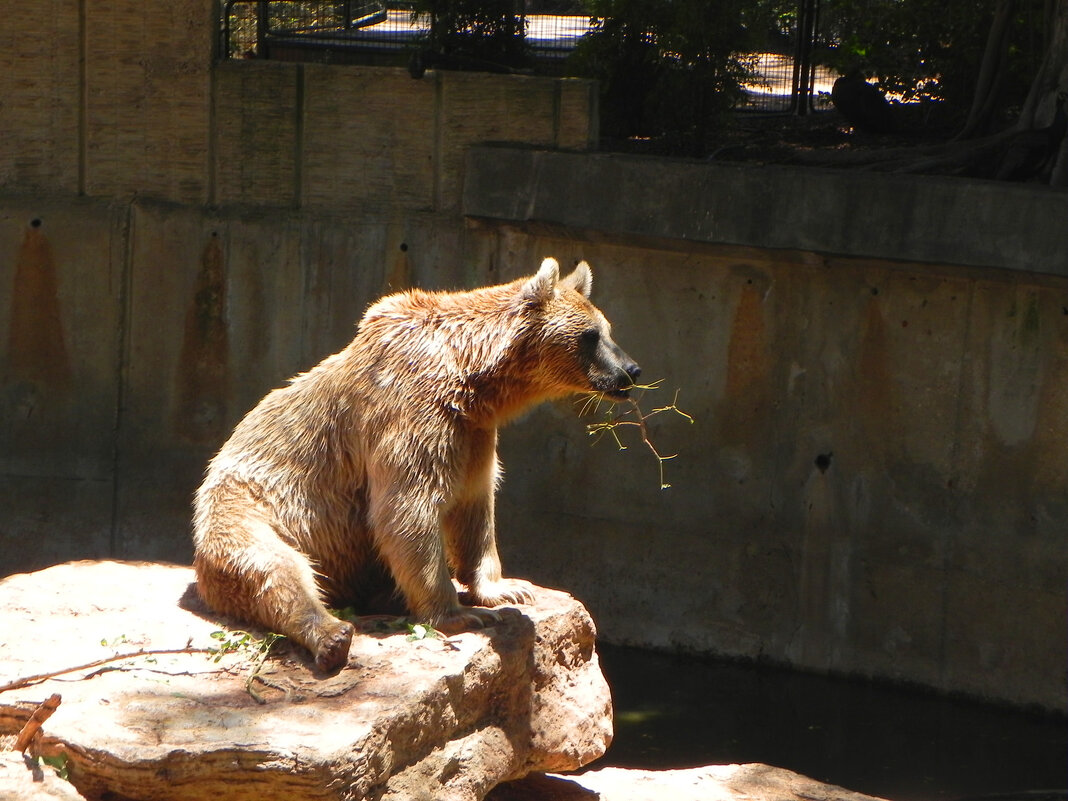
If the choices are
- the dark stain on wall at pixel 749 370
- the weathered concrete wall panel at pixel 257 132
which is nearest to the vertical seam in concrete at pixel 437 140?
the weathered concrete wall panel at pixel 257 132

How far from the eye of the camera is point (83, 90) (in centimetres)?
884

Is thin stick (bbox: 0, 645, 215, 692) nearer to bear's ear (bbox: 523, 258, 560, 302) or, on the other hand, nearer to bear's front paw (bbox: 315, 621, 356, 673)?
bear's front paw (bbox: 315, 621, 356, 673)

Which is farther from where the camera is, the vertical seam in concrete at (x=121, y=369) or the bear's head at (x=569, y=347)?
the vertical seam in concrete at (x=121, y=369)


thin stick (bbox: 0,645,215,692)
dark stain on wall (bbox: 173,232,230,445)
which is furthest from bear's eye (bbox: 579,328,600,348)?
dark stain on wall (bbox: 173,232,230,445)

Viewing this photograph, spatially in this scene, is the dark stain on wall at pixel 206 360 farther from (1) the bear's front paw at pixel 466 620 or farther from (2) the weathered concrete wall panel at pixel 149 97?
(1) the bear's front paw at pixel 466 620

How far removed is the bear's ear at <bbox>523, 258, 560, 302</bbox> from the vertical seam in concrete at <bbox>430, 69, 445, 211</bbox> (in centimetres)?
390

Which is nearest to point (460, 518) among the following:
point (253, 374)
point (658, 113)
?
point (253, 374)

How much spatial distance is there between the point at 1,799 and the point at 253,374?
532 centimetres

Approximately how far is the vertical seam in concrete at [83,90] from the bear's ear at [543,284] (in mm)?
5164

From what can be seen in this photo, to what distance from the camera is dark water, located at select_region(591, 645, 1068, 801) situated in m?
7.30

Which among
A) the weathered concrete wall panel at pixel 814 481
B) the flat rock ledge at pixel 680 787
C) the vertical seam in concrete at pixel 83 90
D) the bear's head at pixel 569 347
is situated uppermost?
the vertical seam in concrete at pixel 83 90

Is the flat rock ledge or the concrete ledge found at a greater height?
the concrete ledge

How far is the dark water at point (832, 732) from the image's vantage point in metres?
7.30

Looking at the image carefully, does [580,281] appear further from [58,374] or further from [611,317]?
[58,374]
